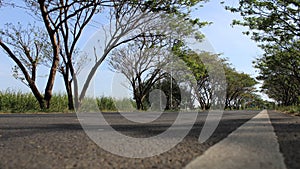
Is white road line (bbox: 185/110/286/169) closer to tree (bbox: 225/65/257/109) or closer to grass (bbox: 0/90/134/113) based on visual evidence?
grass (bbox: 0/90/134/113)

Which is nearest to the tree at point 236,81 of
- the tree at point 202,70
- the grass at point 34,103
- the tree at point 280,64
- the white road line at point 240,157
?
the tree at point 202,70

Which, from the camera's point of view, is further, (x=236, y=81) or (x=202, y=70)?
(x=236, y=81)

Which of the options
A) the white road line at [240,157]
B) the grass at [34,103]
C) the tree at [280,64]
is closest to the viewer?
the white road line at [240,157]

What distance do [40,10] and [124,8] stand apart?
5.51 meters

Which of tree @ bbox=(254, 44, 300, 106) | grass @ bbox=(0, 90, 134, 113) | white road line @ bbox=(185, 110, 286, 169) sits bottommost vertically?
white road line @ bbox=(185, 110, 286, 169)

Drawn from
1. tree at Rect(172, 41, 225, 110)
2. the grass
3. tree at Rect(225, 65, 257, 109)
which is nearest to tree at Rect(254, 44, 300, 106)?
tree at Rect(172, 41, 225, 110)

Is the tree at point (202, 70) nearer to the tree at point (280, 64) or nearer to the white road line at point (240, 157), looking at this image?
the tree at point (280, 64)

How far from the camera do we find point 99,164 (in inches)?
90.7

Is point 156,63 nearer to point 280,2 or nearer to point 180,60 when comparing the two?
point 180,60

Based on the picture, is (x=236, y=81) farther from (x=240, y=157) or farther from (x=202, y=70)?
(x=240, y=157)

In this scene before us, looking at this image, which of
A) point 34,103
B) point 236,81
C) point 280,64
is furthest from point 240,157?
point 236,81

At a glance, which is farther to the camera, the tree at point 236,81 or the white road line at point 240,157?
the tree at point 236,81

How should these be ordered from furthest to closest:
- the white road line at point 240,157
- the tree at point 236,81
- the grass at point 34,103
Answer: the tree at point 236,81 → the grass at point 34,103 → the white road line at point 240,157

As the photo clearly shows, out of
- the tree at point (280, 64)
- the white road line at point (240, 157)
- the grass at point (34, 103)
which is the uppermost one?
the tree at point (280, 64)
